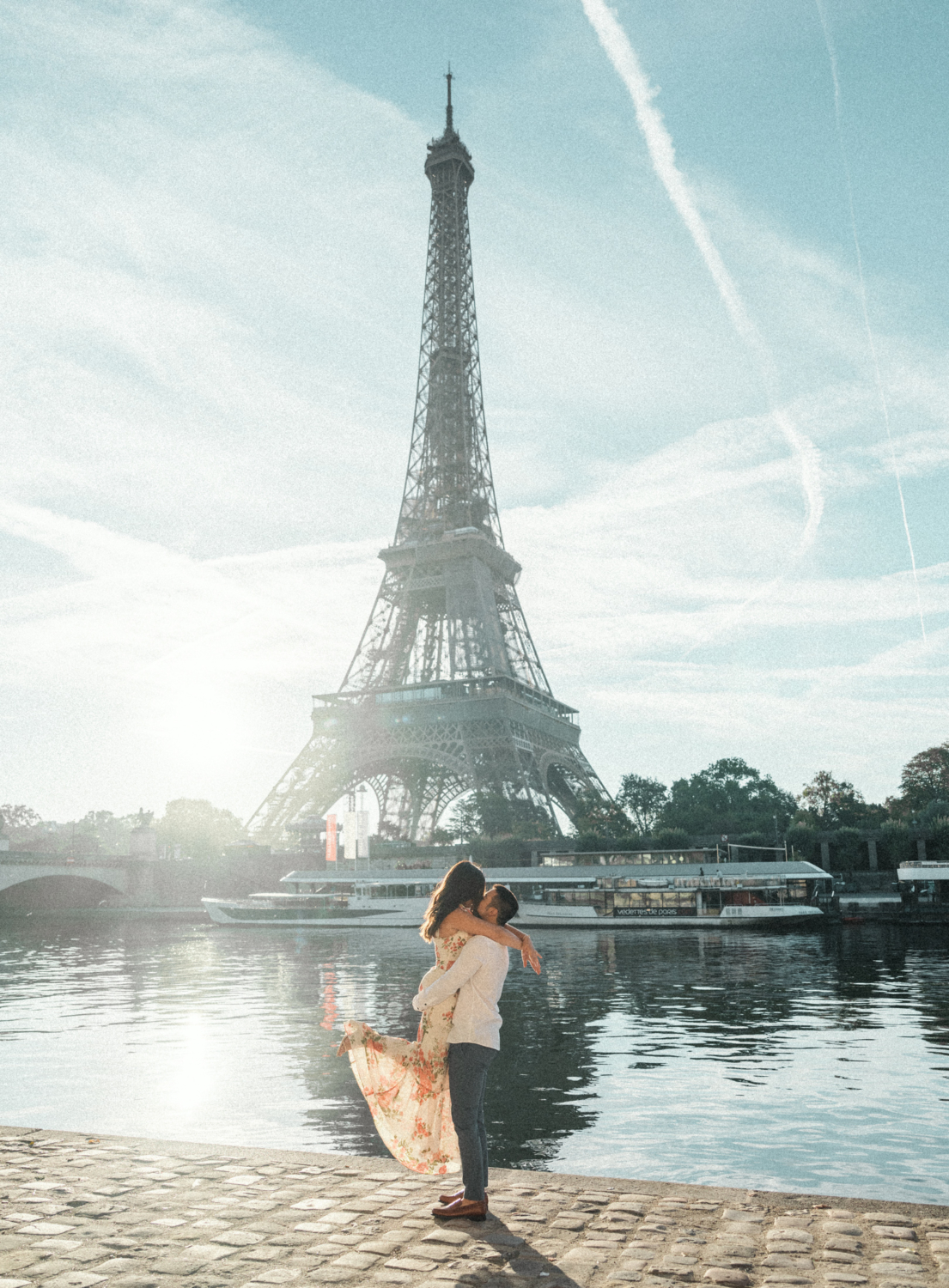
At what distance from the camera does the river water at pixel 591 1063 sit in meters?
11.7

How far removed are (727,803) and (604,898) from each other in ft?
208

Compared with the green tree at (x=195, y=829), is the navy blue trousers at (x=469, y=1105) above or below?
below

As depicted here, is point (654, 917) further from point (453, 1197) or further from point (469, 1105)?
point (469, 1105)

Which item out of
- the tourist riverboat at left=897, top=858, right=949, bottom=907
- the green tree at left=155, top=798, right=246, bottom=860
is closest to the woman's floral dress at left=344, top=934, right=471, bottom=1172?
the tourist riverboat at left=897, top=858, right=949, bottom=907

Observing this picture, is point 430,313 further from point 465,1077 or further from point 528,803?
point 465,1077

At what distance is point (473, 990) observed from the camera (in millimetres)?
7273

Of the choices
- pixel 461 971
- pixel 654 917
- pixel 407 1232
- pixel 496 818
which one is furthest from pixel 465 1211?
pixel 496 818

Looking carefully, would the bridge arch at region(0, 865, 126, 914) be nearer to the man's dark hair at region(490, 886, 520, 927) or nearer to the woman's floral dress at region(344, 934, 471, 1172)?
the woman's floral dress at region(344, 934, 471, 1172)

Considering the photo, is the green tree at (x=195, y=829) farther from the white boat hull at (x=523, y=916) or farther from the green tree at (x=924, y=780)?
the green tree at (x=924, y=780)

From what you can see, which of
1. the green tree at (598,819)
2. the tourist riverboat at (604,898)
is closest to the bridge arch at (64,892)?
the tourist riverboat at (604,898)

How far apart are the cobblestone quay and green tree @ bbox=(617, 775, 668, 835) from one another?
335 ft

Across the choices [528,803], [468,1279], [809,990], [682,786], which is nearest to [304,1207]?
[468,1279]

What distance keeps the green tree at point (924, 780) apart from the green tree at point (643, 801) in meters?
24.3

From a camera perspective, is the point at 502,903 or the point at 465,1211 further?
the point at 502,903
